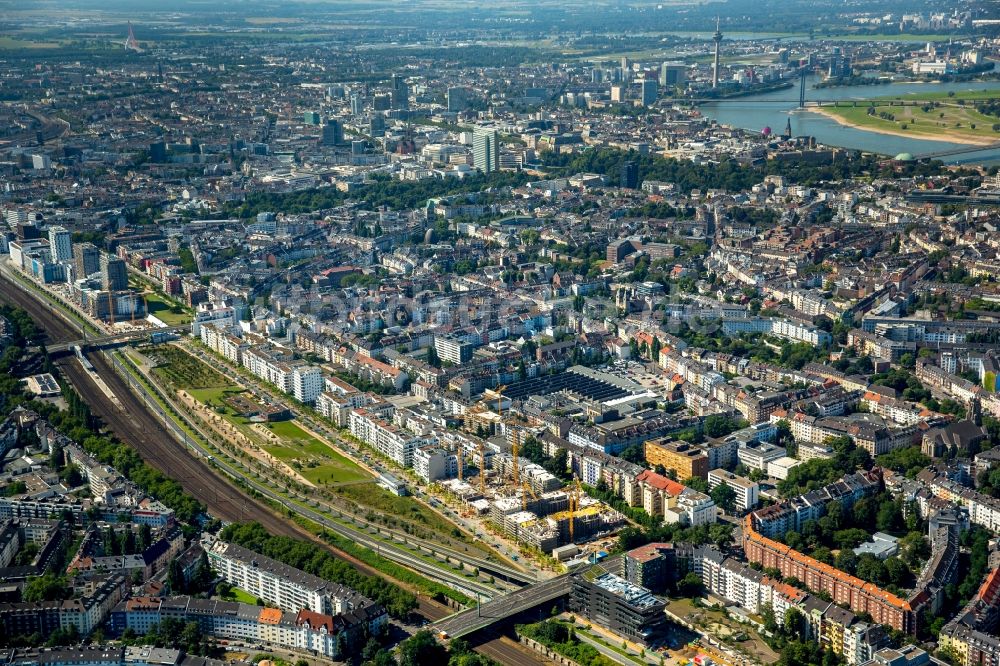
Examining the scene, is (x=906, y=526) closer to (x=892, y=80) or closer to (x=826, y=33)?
(x=892, y=80)

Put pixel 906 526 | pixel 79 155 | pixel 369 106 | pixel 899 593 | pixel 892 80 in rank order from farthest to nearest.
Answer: pixel 892 80 → pixel 369 106 → pixel 79 155 → pixel 906 526 → pixel 899 593

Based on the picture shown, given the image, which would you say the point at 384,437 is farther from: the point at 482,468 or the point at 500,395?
the point at 500,395

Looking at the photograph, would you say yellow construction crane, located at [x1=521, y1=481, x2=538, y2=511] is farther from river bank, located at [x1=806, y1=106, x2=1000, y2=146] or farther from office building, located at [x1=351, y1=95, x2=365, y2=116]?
office building, located at [x1=351, y1=95, x2=365, y2=116]

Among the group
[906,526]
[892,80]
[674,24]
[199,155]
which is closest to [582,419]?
[906,526]

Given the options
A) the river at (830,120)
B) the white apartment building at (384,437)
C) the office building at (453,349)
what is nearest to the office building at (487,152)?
the river at (830,120)

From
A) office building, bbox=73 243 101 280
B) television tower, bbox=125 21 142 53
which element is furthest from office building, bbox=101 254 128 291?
television tower, bbox=125 21 142 53

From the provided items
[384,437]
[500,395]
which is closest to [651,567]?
[384,437]
